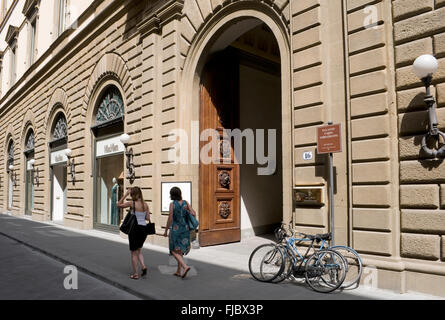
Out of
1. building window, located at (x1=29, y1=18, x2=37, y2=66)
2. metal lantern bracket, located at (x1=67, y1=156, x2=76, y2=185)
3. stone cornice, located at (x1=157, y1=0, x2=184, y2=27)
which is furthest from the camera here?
building window, located at (x1=29, y1=18, x2=37, y2=66)

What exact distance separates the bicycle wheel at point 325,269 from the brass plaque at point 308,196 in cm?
128

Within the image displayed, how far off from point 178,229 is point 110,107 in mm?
9447

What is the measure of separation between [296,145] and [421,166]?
2.42m

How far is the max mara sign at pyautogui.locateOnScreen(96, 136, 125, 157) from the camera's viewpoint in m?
14.2

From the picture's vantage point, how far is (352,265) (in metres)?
6.47

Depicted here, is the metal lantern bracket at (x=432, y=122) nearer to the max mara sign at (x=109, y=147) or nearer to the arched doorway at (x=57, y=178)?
the max mara sign at (x=109, y=147)

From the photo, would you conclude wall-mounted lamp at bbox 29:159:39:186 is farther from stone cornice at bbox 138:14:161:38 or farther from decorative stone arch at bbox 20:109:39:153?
stone cornice at bbox 138:14:161:38

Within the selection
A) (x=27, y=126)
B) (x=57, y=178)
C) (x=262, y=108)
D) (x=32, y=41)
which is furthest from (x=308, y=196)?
(x=32, y=41)

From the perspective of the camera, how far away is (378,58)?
652 centimetres

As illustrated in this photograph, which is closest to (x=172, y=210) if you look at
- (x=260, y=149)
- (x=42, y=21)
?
(x=260, y=149)

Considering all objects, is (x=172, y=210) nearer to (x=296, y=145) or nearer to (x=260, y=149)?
(x=296, y=145)

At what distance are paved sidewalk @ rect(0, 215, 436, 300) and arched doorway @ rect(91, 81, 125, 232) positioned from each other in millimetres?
2708

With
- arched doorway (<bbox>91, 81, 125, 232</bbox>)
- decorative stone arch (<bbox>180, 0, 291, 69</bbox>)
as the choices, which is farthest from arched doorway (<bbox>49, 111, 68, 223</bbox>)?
decorative stone arch (<bbox>180, 0, 291, 69</bbox>)

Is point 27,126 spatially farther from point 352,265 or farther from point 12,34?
point 352,265
